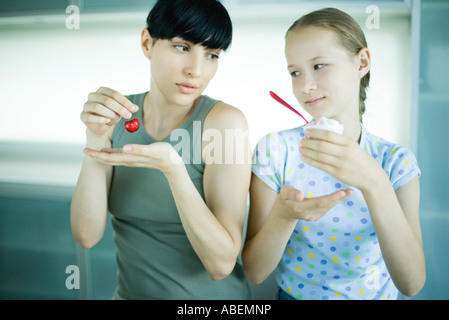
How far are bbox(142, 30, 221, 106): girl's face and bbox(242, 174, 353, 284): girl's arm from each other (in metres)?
0.20

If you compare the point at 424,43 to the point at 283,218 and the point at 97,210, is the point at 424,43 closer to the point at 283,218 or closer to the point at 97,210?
the point at 283,218

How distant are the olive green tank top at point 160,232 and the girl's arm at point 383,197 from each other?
22 cm

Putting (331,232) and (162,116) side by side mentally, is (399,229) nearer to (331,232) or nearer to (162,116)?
(331,232)

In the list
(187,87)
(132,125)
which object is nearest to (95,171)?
(132,125)

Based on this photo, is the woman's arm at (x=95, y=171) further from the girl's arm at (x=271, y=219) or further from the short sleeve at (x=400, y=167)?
the short sleeve at (x=400, y=167)

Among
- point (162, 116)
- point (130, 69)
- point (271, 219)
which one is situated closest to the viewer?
Result: point (271, 219)

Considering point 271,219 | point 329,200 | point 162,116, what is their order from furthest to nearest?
point 162,116 → point 271,219 → point 329,200

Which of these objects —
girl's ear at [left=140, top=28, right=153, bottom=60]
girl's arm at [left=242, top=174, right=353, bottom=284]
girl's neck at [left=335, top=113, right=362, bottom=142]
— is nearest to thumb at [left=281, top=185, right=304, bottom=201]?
girl's arm at [left=242, top=174, right=353, bottom=284]

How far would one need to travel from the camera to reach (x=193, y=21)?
1.90 feet

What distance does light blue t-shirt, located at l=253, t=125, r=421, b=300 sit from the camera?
0.64 m

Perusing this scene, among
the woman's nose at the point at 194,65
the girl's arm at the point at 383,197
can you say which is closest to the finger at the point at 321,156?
the girl's arm at the point at 383,197

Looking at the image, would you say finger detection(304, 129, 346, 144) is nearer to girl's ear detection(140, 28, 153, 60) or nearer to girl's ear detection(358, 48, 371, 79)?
girl's ear detection(358, 48, 371, 79)

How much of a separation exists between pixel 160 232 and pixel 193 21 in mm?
390
